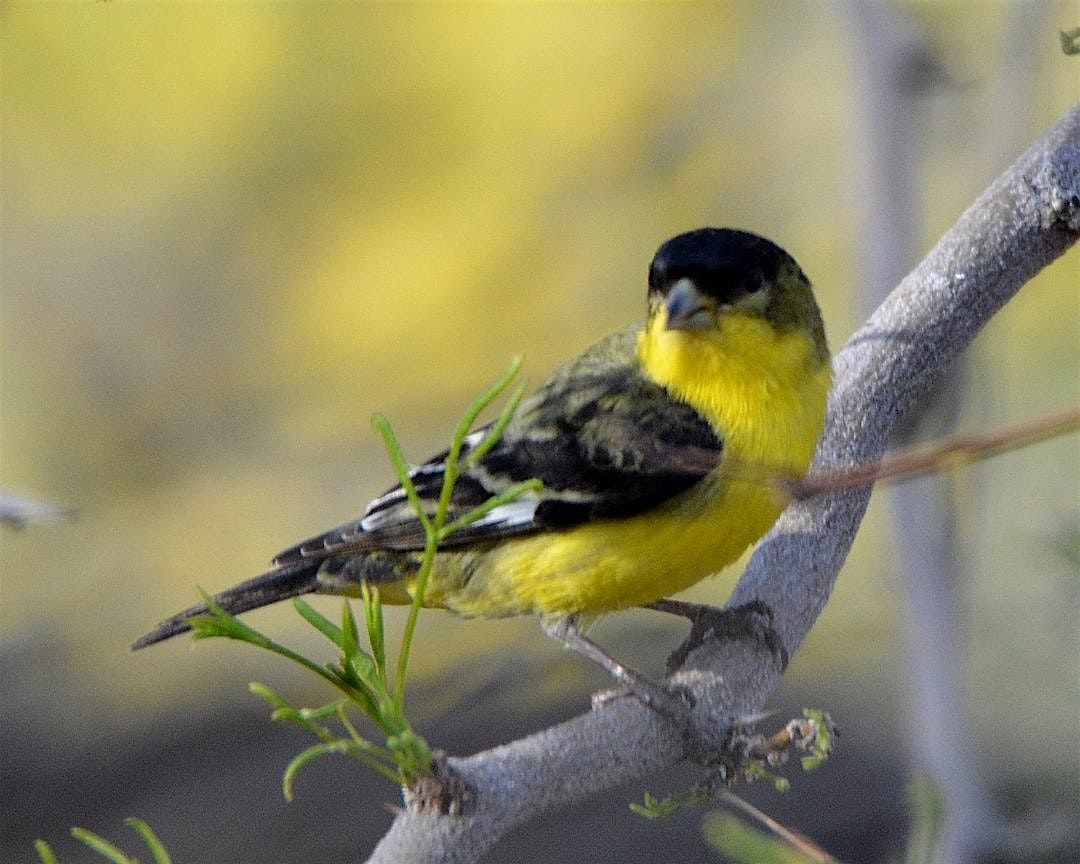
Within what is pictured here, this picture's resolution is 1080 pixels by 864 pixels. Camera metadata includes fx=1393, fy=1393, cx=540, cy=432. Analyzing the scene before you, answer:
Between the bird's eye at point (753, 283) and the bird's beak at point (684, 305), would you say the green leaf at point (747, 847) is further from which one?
the bird's eye at point (753, 283)

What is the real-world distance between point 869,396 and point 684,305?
11.7 inches

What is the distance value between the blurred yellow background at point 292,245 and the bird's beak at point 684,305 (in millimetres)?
2561

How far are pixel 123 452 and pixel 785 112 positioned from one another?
2.55m

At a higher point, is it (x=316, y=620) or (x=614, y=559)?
(x=614, y=559)

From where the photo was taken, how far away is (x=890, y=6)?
123 inches

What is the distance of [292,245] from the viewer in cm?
484

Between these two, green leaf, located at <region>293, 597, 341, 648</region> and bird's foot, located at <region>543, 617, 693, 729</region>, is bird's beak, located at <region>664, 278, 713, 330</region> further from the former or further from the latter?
green leaf, located at <region>293, 597, 341, 648</region>

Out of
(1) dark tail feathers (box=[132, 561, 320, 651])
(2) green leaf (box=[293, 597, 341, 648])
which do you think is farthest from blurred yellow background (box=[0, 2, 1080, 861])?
(2) green leaf (box=[293, 597, 341, 648])

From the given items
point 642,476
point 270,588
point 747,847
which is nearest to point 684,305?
point 642,476

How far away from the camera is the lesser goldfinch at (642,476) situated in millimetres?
1998

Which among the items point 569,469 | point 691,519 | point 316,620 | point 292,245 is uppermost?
point 292,245

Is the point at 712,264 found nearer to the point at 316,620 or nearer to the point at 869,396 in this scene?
the point at 869,396

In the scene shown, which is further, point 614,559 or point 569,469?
point 569,469

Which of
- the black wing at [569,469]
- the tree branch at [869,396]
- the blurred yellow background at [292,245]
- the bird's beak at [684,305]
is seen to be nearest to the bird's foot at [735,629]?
the tree branch at [869,396]
